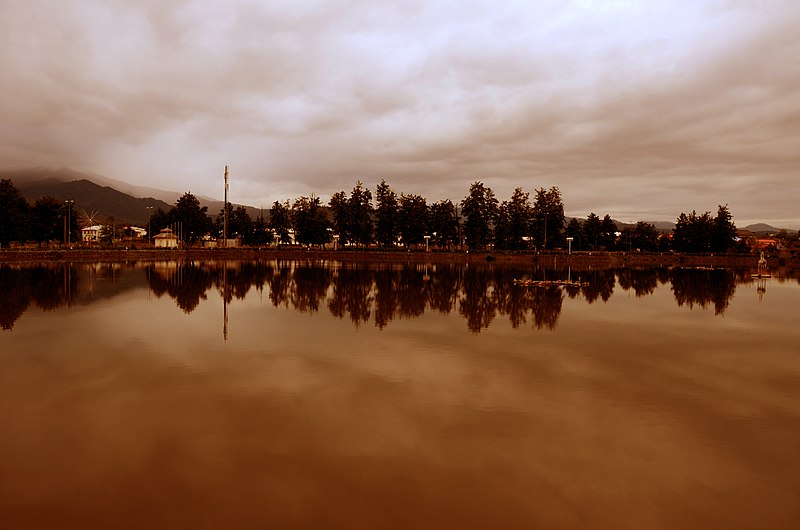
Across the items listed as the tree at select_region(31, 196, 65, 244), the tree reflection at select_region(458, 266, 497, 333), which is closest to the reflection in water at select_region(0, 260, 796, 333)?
the tree reflection at select_region(458, 266, 497, 333)

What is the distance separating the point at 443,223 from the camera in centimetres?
13038

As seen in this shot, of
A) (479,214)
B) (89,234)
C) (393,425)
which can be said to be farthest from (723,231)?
(89,234)

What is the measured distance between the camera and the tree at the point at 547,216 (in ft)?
380

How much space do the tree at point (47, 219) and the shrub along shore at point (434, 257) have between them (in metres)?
26.2

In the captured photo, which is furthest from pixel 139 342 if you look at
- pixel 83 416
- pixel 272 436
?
pixel 272 436

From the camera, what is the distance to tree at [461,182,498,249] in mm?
116750

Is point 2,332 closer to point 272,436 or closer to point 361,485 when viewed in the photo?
point 272,436

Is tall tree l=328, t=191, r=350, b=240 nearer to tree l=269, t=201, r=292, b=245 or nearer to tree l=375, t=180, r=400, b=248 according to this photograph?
tree l=375, t=180, r=400, b=248

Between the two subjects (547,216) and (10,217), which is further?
(547,216)

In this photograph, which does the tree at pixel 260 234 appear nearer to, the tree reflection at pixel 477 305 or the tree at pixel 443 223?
the tree at pixel 443 223

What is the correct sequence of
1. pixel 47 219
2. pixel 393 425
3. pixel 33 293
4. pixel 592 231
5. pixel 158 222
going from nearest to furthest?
pixel 393 425, pixel 33 293, pixel 47 219, pixel 592 231, pixel 158 222

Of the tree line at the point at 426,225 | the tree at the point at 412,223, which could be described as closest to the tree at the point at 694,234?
the tree line at the point at 426,225

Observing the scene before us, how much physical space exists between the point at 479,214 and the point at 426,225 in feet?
50.6

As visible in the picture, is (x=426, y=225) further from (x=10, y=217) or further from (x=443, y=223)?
(x=10, y=217)
